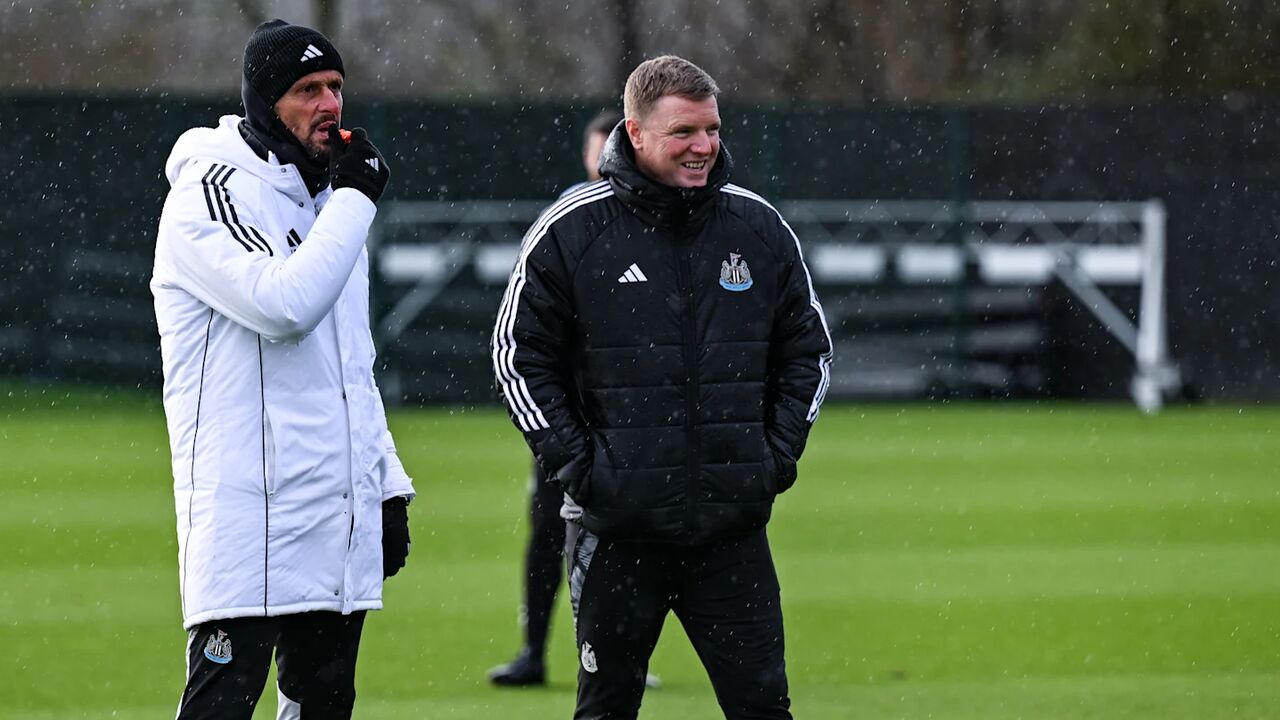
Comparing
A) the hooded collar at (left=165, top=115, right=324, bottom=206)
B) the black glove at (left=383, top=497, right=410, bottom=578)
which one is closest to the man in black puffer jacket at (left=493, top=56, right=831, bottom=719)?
the black glove at (left=383, top=497, right=410, bottom=578)

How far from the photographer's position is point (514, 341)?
183 inches

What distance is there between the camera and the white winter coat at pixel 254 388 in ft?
13.6

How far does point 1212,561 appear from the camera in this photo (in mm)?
10336

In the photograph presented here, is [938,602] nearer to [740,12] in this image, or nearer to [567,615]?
[567,615]

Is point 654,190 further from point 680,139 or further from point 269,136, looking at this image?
point 269,136

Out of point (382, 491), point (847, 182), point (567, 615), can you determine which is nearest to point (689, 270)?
point (382, 491)

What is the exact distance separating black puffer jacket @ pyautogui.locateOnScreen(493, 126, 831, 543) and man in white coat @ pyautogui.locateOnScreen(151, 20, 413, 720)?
474 mm

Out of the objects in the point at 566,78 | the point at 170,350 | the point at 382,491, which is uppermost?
the point at 566,78

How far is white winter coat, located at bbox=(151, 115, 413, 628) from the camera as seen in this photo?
13.6ft

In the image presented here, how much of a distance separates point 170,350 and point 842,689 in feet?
12.6

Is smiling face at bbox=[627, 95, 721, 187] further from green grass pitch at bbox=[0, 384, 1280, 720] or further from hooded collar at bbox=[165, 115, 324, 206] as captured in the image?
green grass pitch at bbox=[0, 384, 1280, 720]

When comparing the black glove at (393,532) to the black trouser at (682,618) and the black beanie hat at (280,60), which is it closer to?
the black trouser at (682,618)

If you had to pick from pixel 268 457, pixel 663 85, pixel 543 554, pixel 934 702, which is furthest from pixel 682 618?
pixel 934 702

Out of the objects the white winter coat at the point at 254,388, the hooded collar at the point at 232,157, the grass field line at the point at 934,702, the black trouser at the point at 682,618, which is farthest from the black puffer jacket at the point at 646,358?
the grass field line at the point at 934,702
